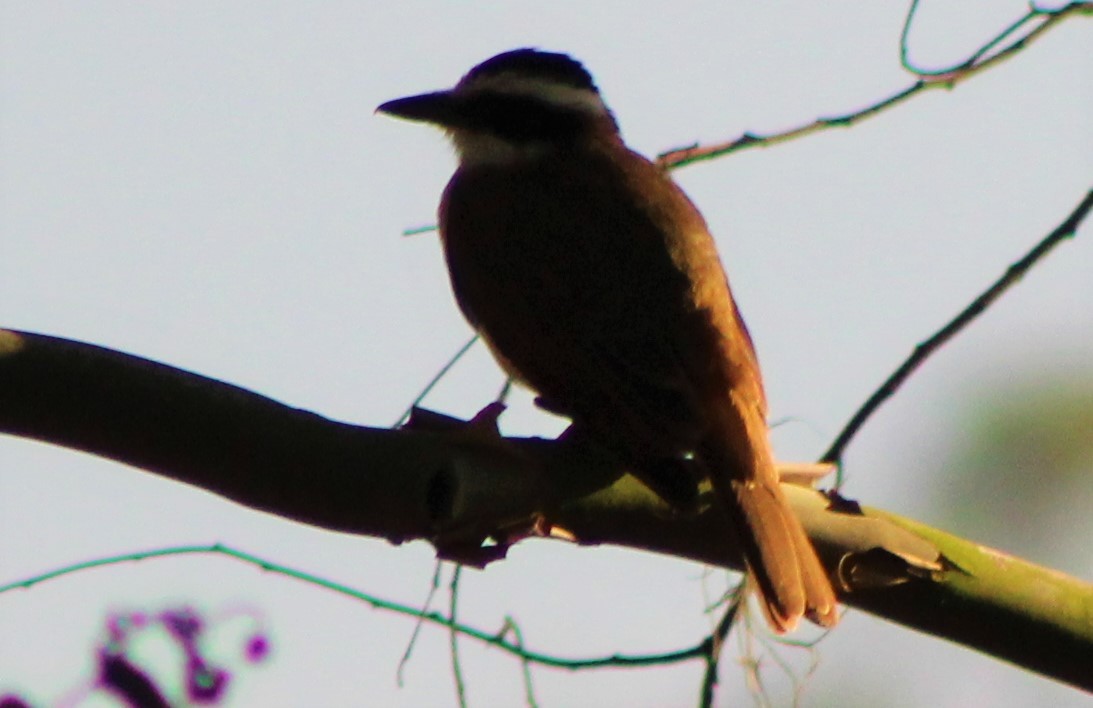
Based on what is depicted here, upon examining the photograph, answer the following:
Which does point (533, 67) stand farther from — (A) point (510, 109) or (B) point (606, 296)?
(B) point (606, 296)

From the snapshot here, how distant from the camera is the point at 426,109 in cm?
558

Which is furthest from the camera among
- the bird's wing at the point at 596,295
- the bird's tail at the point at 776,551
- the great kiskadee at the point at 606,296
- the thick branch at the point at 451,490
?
the bird's wing at the point at 596,295

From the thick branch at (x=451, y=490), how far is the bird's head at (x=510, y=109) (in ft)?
6.96

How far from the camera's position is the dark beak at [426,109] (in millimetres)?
5570

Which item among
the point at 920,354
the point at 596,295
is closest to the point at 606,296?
the point at 596,295

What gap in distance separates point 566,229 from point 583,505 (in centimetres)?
169

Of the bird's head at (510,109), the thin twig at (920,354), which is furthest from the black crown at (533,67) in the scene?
the thin twig at (920,354)

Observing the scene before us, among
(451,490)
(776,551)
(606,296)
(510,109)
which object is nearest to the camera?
(451,490)

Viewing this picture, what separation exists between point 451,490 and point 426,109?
288 cm

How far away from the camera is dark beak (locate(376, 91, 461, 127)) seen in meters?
5.57

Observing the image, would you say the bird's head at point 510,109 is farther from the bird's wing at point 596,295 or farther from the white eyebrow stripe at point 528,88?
the bird's wing at point 596,295

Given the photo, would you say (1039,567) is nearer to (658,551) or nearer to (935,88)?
(658,551)

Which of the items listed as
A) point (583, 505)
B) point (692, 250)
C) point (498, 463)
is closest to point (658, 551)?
point (583, 505)

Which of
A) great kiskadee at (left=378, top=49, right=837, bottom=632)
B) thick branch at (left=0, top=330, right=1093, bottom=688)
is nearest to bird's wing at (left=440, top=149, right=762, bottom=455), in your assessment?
great kiskadee at (left=378, top=49, right=837, bottom=632)
